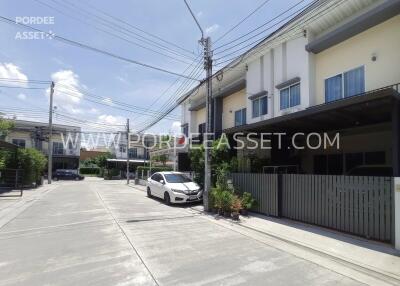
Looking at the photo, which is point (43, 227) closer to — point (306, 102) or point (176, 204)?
point (176, 204)

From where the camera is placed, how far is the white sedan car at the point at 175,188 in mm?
14953

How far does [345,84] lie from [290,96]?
2.69 m

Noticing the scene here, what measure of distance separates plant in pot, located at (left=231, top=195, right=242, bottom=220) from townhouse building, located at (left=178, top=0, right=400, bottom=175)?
119 inches

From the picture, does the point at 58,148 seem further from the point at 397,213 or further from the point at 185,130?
the point at 397,213

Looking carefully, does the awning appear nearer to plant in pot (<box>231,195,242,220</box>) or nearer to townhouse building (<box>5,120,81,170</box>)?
plant in pot (<box>231,195,242,220</box>)

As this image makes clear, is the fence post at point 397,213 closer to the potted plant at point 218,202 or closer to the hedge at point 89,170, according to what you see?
the potted plant at point 218,202

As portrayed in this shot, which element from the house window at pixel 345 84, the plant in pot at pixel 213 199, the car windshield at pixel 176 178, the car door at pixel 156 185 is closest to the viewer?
the house window at pixel 345 84

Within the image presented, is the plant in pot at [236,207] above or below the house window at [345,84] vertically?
below

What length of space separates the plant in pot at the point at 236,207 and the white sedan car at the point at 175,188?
12.1 feet

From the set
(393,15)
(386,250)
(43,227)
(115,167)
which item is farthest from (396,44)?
(115,167)

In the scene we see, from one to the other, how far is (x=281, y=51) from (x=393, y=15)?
5.28 meters

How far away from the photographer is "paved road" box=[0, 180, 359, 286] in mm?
5375

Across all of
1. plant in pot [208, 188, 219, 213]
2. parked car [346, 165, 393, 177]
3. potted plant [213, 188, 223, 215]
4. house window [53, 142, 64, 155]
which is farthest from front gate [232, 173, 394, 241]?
house window [53, 142, 64, 155]

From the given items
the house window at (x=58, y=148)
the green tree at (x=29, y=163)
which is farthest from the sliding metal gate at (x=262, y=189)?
the house window at (x=58, y=148)
